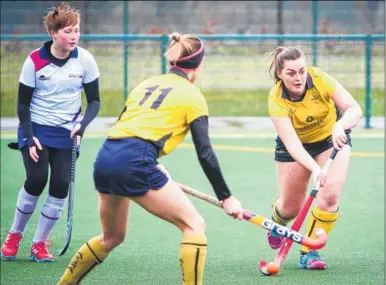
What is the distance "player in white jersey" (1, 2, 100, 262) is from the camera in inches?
300

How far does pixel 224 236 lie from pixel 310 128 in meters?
1.74

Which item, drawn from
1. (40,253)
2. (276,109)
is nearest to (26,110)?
(40,253)

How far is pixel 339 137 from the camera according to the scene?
705 centimetres

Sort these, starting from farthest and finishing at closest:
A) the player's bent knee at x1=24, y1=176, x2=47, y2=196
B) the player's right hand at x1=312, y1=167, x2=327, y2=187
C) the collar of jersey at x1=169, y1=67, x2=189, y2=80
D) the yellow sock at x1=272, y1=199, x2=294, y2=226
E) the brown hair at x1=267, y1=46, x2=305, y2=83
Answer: the yellow sock at x1=272, y1=199, x2=294, y2=226 → the player's bent knee at x1=24, y1=176, x2=47, y2=196 → the brown hair at x1=267, y1=46, x2=305, y2=83 → the player's right hand at x1=312, y1=167, x2=327, y2=187 → the collar of jersey at x1=169, y1=67, x2=189, y2=80

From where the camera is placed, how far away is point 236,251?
27.5 ft

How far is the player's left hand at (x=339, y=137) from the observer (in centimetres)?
705

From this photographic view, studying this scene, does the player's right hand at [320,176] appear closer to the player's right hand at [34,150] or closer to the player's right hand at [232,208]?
the player's right hand at [232,208]

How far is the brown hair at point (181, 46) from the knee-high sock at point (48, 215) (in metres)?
2.10

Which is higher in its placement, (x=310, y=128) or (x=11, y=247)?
(x=310, y=128)

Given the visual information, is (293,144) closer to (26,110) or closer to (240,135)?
(26,110)

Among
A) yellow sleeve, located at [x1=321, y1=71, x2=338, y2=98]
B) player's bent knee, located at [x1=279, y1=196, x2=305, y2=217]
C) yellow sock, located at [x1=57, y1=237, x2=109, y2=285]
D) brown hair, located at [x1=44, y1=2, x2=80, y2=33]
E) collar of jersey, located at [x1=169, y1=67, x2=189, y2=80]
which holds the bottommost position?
player's bent knee, located at [x1=279, y1=196, x2=305, y2=217]

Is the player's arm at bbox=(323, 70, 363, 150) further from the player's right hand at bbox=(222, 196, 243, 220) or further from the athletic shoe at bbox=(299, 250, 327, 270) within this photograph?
the player's right hand at bbox=(222, 196, 243, 220)

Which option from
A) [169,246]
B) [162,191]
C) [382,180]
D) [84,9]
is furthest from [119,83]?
[162,191]

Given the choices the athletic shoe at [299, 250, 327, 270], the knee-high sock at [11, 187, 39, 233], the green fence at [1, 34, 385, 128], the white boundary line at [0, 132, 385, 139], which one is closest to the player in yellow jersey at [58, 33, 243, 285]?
the athletic shoe at [299, 250, 327, 270]
